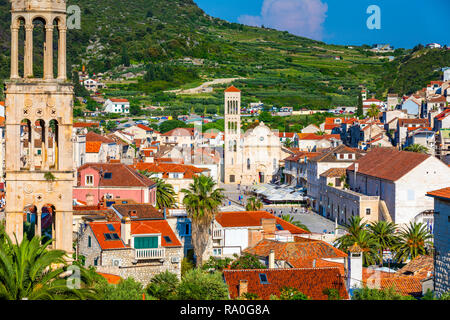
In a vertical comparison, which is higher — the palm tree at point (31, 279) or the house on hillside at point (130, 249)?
the palm tree at point (31, 279)

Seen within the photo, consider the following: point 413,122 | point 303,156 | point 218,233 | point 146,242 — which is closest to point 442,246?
point 146,242

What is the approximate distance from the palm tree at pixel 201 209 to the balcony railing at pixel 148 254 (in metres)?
8.67

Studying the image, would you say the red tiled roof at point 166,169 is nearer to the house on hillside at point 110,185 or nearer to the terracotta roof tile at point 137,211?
the house on hillside at point 110,185

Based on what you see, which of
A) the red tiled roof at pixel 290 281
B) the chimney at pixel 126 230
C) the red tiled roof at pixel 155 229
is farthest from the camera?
the red tiled roof at pixel 155 229

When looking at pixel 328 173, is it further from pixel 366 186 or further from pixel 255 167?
pixel 255 167

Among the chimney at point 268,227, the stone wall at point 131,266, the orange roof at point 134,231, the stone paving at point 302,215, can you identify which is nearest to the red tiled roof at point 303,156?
the stone paving at point 302,215

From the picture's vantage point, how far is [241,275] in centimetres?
3114

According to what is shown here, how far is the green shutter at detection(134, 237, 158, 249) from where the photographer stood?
116ft

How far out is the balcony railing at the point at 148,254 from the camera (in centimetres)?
3478

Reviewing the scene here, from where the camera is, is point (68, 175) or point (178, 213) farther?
point (178, 213)

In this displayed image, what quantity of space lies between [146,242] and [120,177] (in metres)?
24.8

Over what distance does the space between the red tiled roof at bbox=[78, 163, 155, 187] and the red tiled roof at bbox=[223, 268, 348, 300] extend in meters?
28.7
